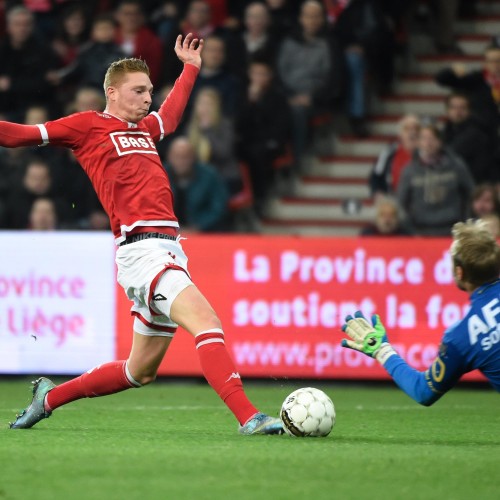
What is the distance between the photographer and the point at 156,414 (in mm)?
9203

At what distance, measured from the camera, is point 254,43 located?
48.2 feet

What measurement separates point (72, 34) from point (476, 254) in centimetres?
948

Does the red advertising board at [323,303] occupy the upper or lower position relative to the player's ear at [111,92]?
lower

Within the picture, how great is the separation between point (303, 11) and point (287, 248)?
11.8 feet

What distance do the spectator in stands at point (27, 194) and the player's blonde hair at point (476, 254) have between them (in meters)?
7.14

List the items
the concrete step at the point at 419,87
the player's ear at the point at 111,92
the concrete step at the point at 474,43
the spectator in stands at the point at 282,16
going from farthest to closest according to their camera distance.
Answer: the concrete step at the point at 474,43 < the concrete step at the point at 419,87 < the spectator in stands at the point at 282,16 < the player's ear at the point at 111,92

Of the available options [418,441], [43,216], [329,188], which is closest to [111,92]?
[418,441]

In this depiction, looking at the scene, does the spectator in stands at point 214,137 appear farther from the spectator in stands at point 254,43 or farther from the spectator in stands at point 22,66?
the spectator in stands at point 22,66

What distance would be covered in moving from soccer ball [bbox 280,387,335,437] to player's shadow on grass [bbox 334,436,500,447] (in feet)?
0.56

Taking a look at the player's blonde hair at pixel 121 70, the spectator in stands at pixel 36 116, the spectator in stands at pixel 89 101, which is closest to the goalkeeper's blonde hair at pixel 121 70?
the player's blonde hair at pixel 121 70

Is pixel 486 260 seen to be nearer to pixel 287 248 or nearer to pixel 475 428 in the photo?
pixel 475 428

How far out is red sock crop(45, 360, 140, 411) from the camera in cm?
759

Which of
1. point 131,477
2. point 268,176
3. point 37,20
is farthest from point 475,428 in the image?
point 37,20

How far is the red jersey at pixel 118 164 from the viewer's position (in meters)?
7.28
